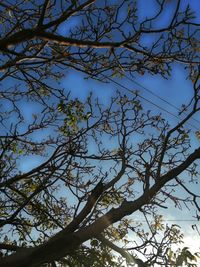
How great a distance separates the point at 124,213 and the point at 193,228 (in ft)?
5.32

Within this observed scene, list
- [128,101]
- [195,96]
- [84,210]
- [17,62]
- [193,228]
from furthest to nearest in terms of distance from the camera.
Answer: [128,101] < [17,62] < [195,96] < [193,228] < [84,210]

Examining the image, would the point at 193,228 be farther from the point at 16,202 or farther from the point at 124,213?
the point at 16,202

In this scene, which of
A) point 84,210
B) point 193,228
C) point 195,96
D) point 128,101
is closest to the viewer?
point 84,210

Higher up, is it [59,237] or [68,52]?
[68,52]

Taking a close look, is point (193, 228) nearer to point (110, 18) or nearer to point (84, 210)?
point (84, 210)

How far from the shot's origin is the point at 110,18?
740 cm

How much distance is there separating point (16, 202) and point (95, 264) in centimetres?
314

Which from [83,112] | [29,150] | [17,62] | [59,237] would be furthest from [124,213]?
[29,150]

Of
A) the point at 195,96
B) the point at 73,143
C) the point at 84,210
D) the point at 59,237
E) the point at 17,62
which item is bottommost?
the point at 59,237

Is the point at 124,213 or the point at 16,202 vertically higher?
the point at 16,202

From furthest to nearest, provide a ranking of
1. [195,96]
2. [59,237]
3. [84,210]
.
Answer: [195,96] → [84,210] → [59,237]

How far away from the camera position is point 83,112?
8.85 metres

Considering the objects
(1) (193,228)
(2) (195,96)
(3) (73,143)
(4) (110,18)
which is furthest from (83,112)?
(1) (193,228)

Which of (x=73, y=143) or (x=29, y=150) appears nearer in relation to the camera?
(x=73, y=143)
